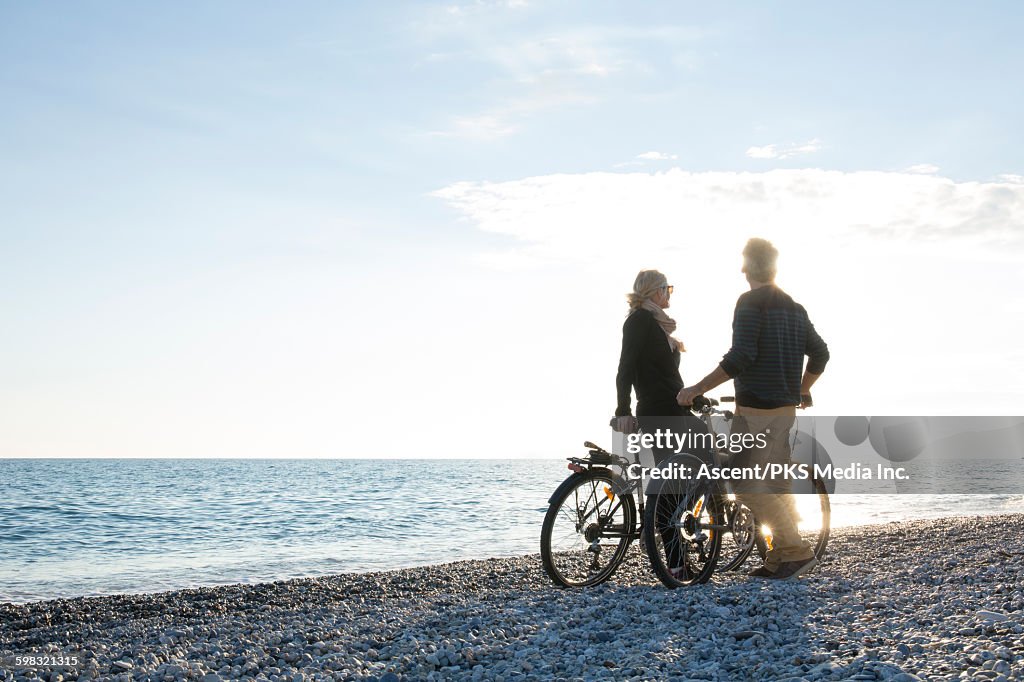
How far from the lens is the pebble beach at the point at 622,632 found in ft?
13.8

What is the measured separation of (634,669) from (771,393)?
294cm

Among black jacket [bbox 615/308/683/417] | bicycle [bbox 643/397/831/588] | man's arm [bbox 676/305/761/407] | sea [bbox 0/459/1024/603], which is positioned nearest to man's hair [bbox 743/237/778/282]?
man's arm [bbox 676/305/761/407]

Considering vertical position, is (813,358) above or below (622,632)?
above

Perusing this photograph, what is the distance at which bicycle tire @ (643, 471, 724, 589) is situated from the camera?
6.48 metres

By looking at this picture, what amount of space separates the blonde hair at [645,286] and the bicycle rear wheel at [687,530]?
1499 millimetres

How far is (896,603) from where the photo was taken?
210 inches

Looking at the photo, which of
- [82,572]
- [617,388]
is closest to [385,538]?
[82,572]

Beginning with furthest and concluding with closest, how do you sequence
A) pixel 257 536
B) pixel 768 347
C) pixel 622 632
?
pixel 257 536 → pixel 768 347 → pixel 622 632

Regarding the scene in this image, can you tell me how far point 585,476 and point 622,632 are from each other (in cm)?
167

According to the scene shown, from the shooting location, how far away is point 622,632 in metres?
4.97

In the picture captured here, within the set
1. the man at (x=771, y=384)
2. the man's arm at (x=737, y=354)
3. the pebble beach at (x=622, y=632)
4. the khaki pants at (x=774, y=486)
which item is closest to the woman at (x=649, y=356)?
the man's arm at (x=737, y=354)

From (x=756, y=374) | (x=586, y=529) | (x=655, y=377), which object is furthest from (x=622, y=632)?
(x=756, y=374)

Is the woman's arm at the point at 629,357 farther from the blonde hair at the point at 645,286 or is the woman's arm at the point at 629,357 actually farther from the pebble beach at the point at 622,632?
the pebble beach at the point at 622,632

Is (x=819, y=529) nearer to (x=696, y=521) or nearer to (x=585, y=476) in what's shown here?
(x=696, y=521)
